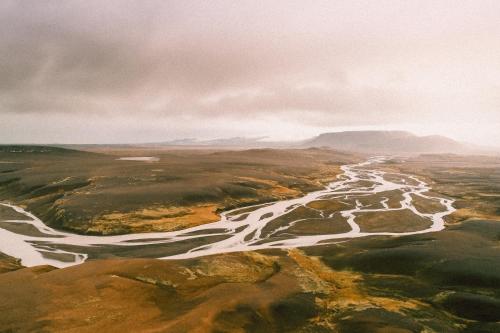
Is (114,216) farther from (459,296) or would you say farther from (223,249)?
(459,296)

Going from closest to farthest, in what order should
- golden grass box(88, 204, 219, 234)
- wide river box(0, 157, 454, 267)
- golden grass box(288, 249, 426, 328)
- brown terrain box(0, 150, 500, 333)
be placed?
1. brown terrain box(0, 150, 500, 333)
2. golden grass box(288, 249, 426, 328)
3. wide river box(0, 157, 454, 267)
4. golden grass box(88, 204, 219, 234)

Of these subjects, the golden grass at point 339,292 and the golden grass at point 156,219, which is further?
the golden grass at point 156,219

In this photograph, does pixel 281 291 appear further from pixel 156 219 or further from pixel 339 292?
pixel 156 219

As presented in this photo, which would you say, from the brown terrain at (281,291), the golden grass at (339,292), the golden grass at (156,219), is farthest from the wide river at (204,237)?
the golden grass at (339,292)

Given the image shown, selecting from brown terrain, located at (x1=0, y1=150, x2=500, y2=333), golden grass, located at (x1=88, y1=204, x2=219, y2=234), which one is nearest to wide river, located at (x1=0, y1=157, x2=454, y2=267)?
golden grass, located at (x1=88, y1=204, x2=219, y2=234)

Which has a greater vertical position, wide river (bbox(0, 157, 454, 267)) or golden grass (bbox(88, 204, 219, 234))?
golden grass (bbox(88, 204, 219, 234))

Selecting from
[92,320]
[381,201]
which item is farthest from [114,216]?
[381,201]

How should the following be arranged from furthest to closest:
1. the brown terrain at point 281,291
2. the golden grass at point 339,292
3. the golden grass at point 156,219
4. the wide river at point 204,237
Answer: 1. the golden grass at point 156,219
2. the wide river at point 204,237
3. the golden grass at point 339,292
4. the brown terrain at point 281,291

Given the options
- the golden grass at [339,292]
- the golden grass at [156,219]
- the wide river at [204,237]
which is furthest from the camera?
the golden grass at [156,219]

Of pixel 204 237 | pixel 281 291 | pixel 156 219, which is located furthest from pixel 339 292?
pixel 156 219

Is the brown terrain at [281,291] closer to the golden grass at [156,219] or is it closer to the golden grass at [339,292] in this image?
the golden grass at [339,292]

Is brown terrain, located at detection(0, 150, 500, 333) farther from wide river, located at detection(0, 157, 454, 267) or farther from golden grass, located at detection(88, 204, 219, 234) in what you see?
golden grass, located at detection(88, 204, 219, 234)

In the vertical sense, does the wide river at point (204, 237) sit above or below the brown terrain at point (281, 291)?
below
